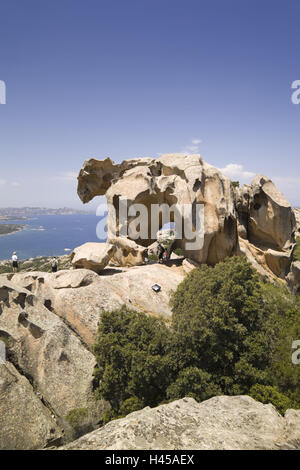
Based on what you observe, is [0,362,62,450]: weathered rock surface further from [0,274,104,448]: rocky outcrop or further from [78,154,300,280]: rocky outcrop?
[78,154,300,280]: rocky outcrop

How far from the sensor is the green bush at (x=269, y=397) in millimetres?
10312

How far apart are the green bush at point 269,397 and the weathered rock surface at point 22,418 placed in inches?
310

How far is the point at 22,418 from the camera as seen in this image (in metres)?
9.52

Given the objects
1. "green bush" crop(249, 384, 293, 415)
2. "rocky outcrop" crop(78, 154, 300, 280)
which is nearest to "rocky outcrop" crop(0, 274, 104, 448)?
"green bush" crop(249, 384, 293, 415)

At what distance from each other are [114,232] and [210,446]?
19852 millimetres

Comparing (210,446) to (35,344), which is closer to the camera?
(210,446)

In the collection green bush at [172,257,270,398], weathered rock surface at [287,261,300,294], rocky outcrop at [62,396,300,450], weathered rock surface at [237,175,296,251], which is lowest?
weathered rock surface at [287,261,300,294]

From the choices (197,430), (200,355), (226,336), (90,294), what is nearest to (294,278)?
(226,336)

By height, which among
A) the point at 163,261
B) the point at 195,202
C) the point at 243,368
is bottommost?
the point at 243,368

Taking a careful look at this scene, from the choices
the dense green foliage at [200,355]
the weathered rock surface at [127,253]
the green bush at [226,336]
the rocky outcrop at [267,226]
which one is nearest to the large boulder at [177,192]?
the weathered rock surface at [127,253]

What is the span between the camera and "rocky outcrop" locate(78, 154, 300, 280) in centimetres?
2091

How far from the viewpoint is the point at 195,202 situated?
2069 cm
